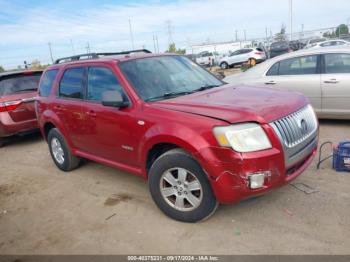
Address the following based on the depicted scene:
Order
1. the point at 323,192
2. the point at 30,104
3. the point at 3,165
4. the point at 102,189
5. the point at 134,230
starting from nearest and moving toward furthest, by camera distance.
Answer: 1. the point at 134,230
2. the point at 323,192
3. the point at 102,189
4. the point at 3,165
5. the point at 30,104

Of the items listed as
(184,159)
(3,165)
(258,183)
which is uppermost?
(184,159)

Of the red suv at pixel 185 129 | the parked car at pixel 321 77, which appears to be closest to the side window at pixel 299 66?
the parked car at pixel 321 77

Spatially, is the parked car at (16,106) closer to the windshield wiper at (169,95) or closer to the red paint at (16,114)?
the red paint at (16,114)

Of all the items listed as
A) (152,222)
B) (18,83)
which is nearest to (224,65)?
(18,83)

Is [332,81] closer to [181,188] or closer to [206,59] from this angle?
[181,188]

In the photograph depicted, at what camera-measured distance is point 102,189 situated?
Result: 15.9 feet

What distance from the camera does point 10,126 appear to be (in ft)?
25.2

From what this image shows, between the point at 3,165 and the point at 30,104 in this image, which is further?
the point at 30,104

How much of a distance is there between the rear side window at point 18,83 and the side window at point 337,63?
22.0 ft

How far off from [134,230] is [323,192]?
7.44 ft

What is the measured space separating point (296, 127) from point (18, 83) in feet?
22.9

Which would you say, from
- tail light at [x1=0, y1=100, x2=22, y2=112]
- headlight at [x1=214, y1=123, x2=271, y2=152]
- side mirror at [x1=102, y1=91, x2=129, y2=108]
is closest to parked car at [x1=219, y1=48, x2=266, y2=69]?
tail light at [x1=0, y1=100, x2=22, y2=112]

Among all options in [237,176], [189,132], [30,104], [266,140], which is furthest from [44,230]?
[30,104]

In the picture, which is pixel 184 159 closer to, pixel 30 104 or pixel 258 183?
pixel 258 183
